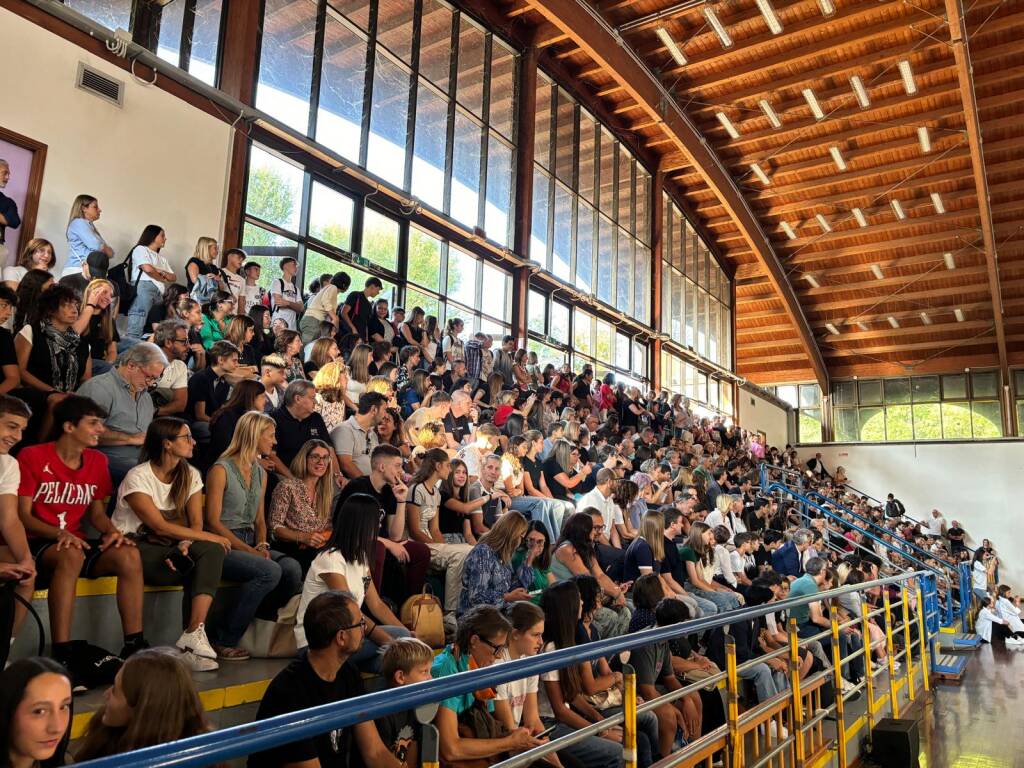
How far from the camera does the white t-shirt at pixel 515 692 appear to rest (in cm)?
313

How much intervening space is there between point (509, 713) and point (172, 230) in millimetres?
6184

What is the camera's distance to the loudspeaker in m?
4.91

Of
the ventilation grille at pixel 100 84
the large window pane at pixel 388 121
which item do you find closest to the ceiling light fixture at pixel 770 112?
the large window pane at pixel 388 121

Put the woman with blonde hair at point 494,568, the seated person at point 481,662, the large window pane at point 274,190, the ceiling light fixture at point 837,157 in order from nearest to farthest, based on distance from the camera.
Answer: the seated person at point 481,662 → the woman with blonde hair at point 494,568 → the large window pane at point 274,190 → the ceiling light fixture at point 837,157

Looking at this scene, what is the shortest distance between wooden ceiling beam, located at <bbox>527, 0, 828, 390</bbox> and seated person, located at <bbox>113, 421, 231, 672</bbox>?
1017 centimetres

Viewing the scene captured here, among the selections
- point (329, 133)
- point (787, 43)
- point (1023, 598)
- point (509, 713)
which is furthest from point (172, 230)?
point (1023, 598)

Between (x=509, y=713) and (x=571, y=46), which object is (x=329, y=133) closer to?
(x=571, y=46)

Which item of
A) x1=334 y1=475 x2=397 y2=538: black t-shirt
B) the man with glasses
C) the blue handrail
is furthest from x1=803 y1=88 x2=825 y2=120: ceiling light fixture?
the blue handrail

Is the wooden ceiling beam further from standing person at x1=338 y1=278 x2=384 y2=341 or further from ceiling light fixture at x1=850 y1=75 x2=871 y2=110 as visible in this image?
standing person at x1=338 y1=278 x2=384 y2=341

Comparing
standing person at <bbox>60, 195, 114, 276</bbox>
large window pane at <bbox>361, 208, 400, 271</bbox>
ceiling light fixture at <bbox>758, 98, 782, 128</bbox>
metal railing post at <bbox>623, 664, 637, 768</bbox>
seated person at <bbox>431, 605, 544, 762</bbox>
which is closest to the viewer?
metal railing post at <bbox>623, 664, 637, 768</bbox>

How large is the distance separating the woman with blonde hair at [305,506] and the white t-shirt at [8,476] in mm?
1264

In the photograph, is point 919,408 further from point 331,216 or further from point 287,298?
point 287,298

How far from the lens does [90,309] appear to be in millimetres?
4465

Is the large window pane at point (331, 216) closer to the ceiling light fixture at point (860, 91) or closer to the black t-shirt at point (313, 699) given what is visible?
the black t-shirt at point (313, 699)
